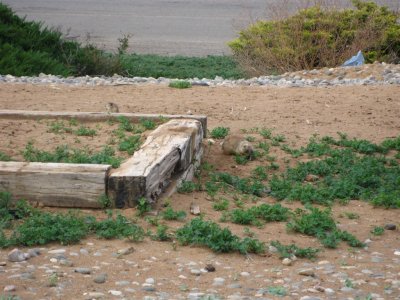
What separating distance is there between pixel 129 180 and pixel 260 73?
27.8 feet

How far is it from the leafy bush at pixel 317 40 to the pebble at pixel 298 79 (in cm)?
106

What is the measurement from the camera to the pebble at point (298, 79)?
11.0 m

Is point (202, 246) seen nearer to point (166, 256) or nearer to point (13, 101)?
point (166, 256)

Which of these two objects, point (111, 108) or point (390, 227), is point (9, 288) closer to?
point (390, 227)

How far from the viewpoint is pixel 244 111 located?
Answer: 9117 millimetres

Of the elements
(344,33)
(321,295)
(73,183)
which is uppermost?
(344,33)

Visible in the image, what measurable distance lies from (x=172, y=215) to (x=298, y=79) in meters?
6.62

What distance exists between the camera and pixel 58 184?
224 inches

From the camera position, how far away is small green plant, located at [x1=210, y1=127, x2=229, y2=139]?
319 inches

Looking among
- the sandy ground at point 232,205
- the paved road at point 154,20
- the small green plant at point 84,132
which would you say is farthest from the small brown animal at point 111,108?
the paved road at point 154,20

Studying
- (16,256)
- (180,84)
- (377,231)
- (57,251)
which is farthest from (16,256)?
(180,84)

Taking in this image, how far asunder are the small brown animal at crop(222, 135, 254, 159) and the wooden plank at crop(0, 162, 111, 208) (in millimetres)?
2026

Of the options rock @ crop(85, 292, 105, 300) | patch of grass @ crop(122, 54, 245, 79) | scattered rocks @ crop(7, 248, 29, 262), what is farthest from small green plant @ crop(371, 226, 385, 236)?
patch of grass @ crop(122, 54, 245, 79)

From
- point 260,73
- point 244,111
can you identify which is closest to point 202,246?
point 244,111
